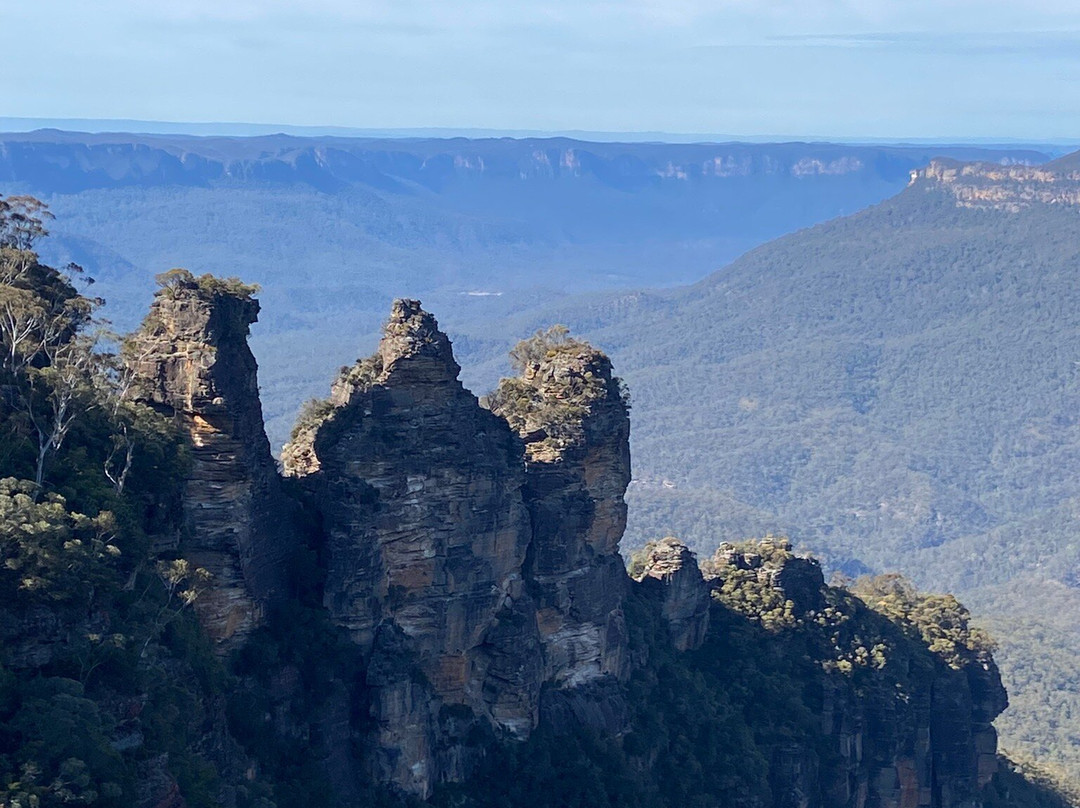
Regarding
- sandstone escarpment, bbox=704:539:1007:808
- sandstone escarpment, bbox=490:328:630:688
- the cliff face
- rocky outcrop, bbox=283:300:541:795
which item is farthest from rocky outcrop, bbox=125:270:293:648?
sandstone escarpment, bbox=704:539:1007:808

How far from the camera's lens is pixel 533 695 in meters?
48.3

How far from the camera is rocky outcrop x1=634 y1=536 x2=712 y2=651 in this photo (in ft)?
189

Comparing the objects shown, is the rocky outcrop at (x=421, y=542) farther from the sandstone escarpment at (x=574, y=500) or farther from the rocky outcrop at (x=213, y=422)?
the rocky outcrop at (x=213, y=422)

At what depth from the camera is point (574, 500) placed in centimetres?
5038

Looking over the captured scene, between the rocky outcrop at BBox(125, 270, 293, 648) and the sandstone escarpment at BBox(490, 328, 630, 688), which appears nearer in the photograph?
the rocky outcrop at BBox(125, 270, 293, 648)

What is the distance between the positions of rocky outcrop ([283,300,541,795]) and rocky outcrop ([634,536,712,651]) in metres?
10.6

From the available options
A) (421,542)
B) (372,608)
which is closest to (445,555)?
(421,542)

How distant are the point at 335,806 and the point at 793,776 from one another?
20.7 metres

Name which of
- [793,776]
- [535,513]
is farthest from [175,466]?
[793,776]

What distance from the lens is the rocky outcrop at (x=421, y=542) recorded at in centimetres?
4362

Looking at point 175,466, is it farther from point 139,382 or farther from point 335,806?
point 335,806

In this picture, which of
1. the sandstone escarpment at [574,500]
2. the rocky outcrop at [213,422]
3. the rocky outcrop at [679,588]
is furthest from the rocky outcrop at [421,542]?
the rocky outcrop at [679,588]

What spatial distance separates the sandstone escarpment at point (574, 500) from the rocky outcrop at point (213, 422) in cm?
1118

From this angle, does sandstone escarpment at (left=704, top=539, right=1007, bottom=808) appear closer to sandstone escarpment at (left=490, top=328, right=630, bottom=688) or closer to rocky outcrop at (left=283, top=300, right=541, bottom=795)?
sandstone escarpment at (left=490, top=328, right=630, bottom=688)
